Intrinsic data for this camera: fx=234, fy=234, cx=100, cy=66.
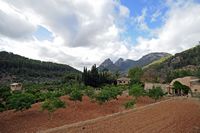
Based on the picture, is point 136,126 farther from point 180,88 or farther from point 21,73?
point 21,73

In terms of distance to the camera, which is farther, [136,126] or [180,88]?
[180,88]

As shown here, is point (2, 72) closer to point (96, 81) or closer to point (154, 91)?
point (96, 81)

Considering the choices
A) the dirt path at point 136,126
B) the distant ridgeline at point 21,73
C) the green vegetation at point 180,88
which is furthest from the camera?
the distant ridgeline at point 21,73

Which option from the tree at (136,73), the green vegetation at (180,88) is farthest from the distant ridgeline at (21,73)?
the green vegetation at (180,88)

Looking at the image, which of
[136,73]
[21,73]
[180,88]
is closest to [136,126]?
[180,88]

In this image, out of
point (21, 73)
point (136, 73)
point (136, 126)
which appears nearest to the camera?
point (136, 126)

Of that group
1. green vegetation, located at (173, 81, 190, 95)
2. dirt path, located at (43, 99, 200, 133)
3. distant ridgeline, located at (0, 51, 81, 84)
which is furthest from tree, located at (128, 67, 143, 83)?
dirt path, located at (43, 99, 200, 133)

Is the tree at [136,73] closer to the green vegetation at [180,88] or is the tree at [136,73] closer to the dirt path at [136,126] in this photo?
the green vegetation at [180,88]

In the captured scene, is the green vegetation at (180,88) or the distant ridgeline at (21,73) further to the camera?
the distant ridgeline at (21,73)

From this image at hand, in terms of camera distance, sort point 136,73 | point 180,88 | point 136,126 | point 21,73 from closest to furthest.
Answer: point 136,126
point 180,88
point 136,73
point 21,73

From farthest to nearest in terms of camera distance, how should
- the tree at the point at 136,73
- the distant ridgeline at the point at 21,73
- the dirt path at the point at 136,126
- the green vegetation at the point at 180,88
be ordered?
the distant ridgeline at the point at 21,73 < the tree at the point at 136,73 < the green vegetation at the point at 180,88 < the dirt path at the point at 136,126

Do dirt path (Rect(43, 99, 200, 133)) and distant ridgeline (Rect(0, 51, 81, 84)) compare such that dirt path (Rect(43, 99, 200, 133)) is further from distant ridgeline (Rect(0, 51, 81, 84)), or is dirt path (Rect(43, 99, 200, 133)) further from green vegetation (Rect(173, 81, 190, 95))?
distant ridgeline (Rect(0, 51, 81, 84))

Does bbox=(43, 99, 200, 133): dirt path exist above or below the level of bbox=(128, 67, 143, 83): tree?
below

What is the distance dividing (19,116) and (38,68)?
353 ft
